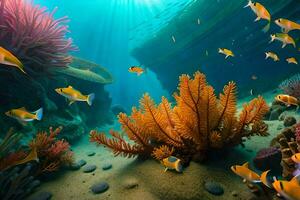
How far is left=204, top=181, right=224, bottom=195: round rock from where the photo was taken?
3.47 meters

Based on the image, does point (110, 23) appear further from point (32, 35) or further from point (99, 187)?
point (99, 187)

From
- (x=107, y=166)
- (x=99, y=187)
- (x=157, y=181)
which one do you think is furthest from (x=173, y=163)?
(x=107, y=166)

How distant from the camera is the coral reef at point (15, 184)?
152 inches

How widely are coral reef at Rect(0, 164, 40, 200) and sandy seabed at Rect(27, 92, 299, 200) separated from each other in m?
0.27

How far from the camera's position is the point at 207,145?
12.9 feet

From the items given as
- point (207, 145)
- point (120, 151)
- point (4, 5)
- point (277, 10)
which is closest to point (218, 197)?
point (207, 145)

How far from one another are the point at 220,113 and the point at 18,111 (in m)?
3.32

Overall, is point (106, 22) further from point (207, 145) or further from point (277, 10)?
point (207, 145)

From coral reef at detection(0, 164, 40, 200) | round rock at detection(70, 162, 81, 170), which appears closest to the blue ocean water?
round rock at detection(70, 162, 81, 170)

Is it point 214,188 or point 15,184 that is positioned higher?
point 214,188

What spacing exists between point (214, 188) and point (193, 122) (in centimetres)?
98

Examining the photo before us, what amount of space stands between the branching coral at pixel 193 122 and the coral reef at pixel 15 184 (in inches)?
48.6

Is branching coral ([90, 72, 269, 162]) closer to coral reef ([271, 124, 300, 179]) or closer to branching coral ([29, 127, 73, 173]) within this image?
coral reef ([271, 124, 300, 179])

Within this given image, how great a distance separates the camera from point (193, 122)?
3.78 m
